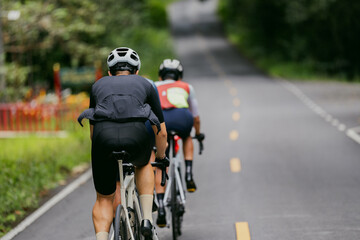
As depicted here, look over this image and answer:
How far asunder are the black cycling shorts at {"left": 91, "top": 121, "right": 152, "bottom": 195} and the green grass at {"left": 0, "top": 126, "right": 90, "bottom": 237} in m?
3.38

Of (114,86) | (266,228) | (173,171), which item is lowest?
(266,228)

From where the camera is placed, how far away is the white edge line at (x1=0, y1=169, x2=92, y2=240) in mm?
8664

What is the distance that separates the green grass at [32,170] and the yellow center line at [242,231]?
9.56 feet

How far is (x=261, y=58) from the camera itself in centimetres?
5072

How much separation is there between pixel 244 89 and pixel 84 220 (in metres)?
24.6

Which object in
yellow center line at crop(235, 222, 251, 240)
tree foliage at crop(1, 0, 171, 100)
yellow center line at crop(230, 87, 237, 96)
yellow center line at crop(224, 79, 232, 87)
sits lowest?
yellow center line at crop(235, 222, 251, 240)

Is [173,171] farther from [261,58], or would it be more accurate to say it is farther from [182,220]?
[261,58]

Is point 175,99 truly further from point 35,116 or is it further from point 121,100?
point 35,116

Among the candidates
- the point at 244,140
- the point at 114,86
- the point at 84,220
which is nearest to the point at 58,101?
the point at 244,140

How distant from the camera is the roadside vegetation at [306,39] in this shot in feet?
128

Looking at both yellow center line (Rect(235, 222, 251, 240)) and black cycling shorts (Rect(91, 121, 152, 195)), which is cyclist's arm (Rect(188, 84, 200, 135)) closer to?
yellow center line (Rect(235, 222, 251, 240))

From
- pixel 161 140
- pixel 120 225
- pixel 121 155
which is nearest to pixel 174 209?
pixel 161 140

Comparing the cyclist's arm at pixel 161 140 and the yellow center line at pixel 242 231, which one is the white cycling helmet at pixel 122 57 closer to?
the cyclist's arm at pixel 161 140

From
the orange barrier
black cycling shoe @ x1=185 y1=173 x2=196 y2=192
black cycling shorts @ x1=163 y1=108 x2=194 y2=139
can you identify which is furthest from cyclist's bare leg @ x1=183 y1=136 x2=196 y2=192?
the orange barrier
